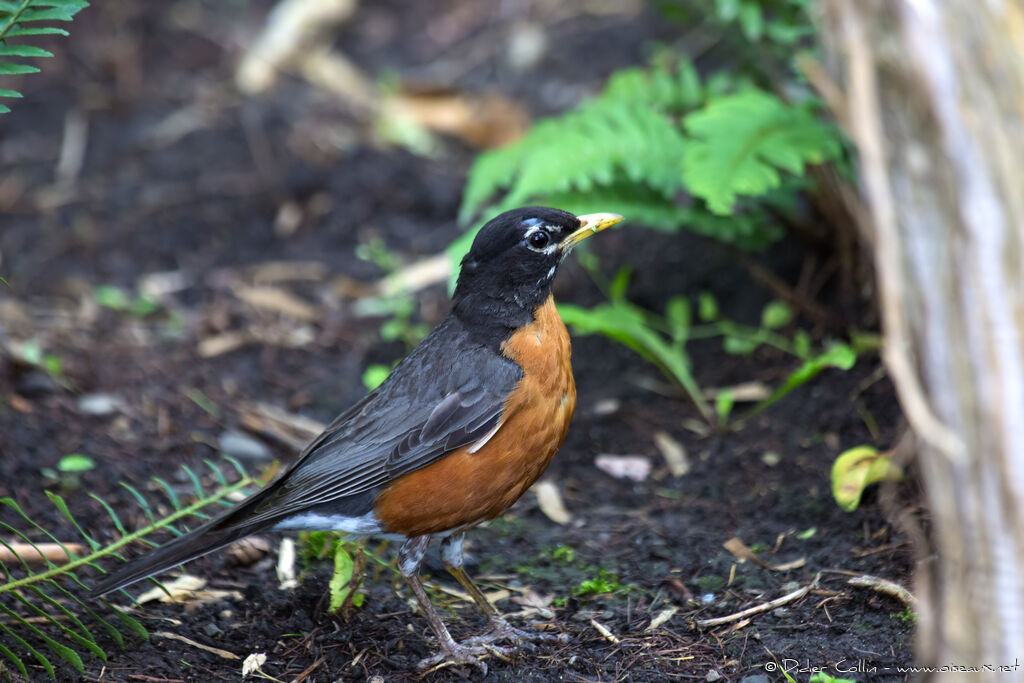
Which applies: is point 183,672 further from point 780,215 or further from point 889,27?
point 780,215

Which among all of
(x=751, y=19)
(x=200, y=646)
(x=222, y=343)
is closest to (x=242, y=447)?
(x=222, y=343)

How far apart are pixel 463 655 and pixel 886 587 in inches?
63.6

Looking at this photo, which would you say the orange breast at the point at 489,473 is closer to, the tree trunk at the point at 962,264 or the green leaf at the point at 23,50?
the tree trunk at the point at 962,264

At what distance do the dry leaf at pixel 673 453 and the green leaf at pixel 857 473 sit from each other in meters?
1.06

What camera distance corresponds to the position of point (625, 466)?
17.7 feet

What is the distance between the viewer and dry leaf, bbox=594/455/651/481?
211 inches

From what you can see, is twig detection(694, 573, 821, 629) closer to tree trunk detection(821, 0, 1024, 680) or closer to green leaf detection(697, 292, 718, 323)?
tree trunk detection(821, 0, 1024, 680)

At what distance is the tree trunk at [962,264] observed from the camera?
237 centimetres

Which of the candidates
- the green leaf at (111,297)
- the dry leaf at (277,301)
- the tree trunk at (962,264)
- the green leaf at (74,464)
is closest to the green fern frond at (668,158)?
the dry leaf at (277,301)

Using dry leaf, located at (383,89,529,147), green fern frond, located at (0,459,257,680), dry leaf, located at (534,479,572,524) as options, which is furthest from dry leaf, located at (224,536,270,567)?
dry leaf, located at (383,89,529,147)

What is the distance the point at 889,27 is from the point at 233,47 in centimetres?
857

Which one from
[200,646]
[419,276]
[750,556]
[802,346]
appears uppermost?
[419,276]

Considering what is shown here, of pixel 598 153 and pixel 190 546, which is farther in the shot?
pixel 598 153

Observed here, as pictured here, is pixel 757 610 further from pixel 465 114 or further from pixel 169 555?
pixel 465 114
